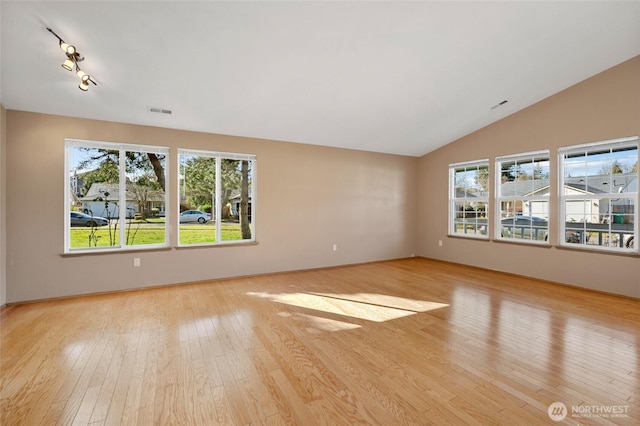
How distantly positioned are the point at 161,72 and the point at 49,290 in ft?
10.7

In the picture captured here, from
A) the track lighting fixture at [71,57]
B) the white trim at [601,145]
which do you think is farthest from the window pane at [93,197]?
the white trim at [601,145]

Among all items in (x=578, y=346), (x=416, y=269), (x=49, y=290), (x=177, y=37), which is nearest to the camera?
(x=578, y=346)

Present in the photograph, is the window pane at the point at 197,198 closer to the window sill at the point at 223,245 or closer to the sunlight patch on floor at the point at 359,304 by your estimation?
the window sill at the point at 223,245

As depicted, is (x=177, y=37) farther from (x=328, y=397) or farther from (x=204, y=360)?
(x=328, y=397)

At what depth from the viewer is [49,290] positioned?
11.9 feet

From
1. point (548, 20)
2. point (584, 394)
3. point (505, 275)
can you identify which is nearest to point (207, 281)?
point (584, 394)

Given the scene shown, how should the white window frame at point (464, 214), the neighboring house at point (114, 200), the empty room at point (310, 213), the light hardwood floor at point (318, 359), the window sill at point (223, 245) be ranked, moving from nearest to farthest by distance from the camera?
the light hardwood floor at point (318, 359), the empty room at point (310, 213), the neighboring house at point (114, 200), the window sill at point (223, 245), the white window frame at point (464, 214)

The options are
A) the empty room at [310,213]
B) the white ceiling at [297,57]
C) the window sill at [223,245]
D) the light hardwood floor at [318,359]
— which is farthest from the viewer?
the window sill at [223,245]

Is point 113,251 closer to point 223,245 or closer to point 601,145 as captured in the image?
point 223,245

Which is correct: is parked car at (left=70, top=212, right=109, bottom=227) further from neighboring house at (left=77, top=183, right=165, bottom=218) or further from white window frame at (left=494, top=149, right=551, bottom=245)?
white window frame at (left=494, top=149, right=551, bottom=245)

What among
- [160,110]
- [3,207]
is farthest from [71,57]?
[3,207]

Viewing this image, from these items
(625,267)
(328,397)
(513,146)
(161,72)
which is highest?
(161,72)

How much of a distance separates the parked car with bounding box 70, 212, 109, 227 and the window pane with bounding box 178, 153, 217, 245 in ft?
3.42

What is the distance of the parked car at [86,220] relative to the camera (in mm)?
3865
